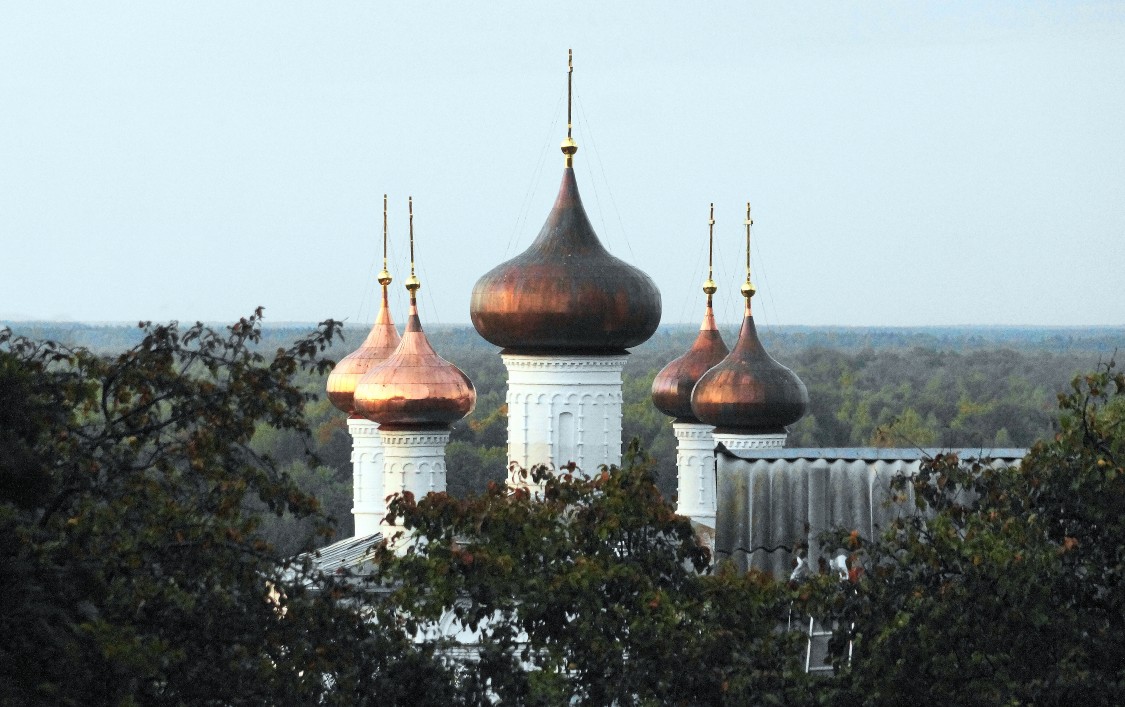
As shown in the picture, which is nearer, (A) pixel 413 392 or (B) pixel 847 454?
(B) pixel 847 454

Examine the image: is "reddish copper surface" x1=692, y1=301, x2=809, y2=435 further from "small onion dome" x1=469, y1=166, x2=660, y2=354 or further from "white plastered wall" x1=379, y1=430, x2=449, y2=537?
"white plastered wall" x1=379, y1=430, x2=449, y2=537

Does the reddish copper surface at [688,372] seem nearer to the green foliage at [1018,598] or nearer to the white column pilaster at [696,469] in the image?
the white column pilaster at [696,469]

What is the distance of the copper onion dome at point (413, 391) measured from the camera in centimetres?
2852

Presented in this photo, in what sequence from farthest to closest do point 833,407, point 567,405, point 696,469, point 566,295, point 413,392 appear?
point 833,407 → point 696,469 → point 413,392 → point 567,405 → point 566,295

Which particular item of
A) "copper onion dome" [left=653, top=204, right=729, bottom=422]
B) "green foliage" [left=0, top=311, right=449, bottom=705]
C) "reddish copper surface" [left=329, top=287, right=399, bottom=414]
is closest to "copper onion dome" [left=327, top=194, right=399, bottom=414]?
"reddish copper surface" [left=329, top=287, right=399, bottom=414]

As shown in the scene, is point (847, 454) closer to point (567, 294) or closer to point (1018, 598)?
point (1018, 598)

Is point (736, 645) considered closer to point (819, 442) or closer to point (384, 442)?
point (384, 442)

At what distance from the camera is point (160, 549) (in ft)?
30.9

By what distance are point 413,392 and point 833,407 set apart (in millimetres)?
55248

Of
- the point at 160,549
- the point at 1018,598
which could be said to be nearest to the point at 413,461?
the point at 160,549

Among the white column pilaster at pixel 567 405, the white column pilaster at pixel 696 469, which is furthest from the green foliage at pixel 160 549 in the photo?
the white column pilaster at pixel 696 469

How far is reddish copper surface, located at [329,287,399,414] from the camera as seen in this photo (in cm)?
3177

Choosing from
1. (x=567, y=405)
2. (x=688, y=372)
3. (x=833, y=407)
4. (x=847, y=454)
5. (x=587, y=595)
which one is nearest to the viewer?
(x=587, y=595)

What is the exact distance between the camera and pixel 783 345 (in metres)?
144
